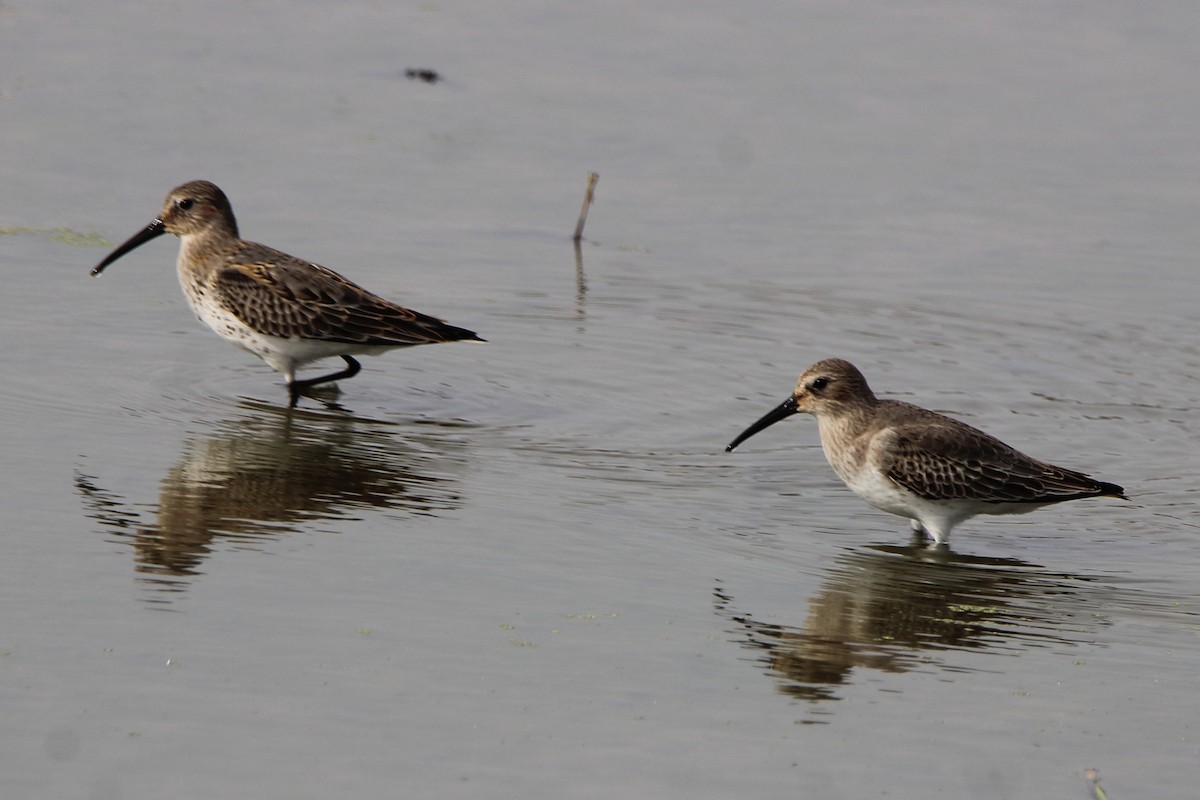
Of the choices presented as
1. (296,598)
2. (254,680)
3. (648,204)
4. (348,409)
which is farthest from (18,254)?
(254,680)

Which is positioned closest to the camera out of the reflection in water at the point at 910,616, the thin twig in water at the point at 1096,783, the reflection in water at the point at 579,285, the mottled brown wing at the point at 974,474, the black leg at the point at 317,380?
the thin twig in water at the point at 1096,783

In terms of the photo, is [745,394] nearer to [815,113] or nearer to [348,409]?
[348,409]

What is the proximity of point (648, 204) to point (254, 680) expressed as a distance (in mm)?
10507

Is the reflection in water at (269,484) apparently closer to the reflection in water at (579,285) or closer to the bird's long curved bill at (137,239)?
the bird's long curved bill at (137,239)

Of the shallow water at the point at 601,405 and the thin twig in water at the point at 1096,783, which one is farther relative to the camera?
the shallow water at the point at 601,405

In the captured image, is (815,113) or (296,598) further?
(815,113)

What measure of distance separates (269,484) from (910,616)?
351 cm

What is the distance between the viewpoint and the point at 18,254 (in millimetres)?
14109

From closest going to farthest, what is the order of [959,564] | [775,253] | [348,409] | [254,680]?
[254,680] < [959,564] < [348,409] < [775,253]

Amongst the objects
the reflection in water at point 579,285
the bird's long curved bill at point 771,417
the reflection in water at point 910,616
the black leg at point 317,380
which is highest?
the reflection in water at point 579,285

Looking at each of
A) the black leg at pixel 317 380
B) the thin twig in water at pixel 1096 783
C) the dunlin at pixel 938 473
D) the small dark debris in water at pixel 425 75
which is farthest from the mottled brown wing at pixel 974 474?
the small dark debris in water at pixel 425 75

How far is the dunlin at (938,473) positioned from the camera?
9.90 metres

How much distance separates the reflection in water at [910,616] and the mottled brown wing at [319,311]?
3.79m

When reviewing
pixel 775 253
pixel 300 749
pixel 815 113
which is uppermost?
pixel 815 113
